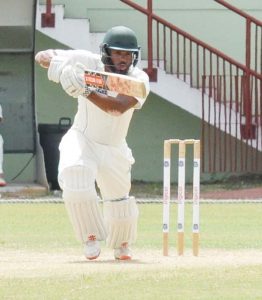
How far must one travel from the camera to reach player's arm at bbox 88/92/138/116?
11.6 metres

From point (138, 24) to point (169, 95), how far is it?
1610mm

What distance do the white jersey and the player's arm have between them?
21 cm

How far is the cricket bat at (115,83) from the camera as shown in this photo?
11.3m

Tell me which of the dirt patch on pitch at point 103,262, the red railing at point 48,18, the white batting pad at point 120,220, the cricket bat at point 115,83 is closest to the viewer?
the dirt patch on pitch at point 103,262

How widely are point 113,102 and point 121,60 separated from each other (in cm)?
41

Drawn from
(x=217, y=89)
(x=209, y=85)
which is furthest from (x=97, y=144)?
(x=217, y=89)

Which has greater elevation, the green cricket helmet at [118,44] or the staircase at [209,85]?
the green cricket helmet at [118,44]

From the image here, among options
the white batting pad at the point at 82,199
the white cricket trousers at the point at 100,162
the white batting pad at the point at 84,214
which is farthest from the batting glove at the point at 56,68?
the white batting pad at the point at 84,214

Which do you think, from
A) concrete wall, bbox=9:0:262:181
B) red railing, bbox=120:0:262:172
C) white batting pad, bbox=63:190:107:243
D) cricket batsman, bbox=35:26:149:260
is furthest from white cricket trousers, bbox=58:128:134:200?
concrete wall, bbox=9:0:262:181

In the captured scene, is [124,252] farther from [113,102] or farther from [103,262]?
[113,102]

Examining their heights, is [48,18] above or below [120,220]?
above

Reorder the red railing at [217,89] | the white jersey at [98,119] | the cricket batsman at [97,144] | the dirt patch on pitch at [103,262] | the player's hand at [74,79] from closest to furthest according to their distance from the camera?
Result: 1. the dirt patch on pitch at [103,262]
2. the player's hand at [74,79]
3. the cricket batsman at [97,144]
4. the white jersey at [98,119]
5. the red railing at [217,89]

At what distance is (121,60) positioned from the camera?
11859 millimetres

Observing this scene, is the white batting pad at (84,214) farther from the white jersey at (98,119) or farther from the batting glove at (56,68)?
the batting glove at (56,68)
